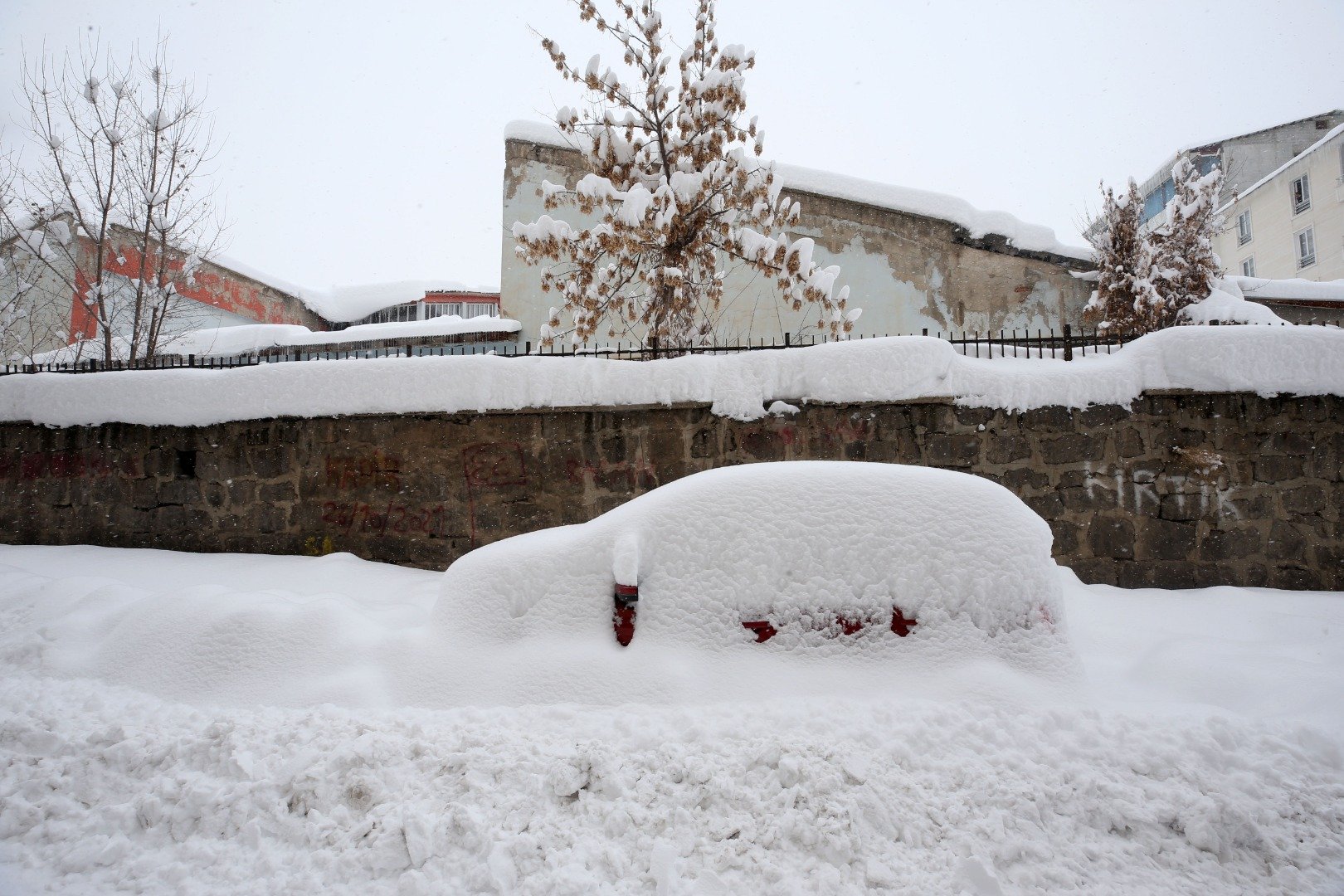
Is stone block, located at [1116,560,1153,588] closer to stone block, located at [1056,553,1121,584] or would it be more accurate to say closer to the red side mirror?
stone block, located at [1056,553,1121,584]

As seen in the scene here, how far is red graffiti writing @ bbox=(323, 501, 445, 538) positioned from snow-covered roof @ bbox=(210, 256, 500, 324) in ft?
56.1

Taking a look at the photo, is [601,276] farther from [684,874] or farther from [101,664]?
[684,874]

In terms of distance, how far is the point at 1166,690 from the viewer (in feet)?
9.51

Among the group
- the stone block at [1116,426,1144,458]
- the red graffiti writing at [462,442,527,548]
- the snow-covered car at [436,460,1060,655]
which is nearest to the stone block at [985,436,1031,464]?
the stone block at [1116,426,1144,458]

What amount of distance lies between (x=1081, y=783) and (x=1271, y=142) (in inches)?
1506

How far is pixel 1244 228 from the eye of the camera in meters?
26.4

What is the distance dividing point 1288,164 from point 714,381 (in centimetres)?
3149

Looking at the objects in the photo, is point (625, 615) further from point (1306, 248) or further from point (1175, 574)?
point (1306, 248)

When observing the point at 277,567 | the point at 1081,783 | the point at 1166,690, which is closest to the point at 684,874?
the point at 1081,783

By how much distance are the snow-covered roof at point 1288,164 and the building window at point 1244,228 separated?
35.4 inches

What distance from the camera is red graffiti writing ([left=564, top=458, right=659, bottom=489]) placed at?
5617 millimetres

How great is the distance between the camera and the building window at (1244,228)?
85.5 feet

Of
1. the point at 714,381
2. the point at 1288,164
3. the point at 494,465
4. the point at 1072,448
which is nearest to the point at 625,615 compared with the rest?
the point at 714,381

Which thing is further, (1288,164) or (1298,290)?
(1288,164)
